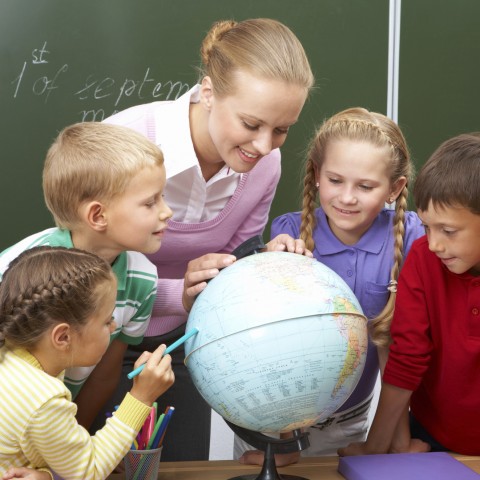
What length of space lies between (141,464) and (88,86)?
228 centimetres

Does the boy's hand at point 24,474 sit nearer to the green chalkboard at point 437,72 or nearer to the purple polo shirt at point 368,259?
the purple polo shirt at point 368,259

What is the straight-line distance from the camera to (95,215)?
1.81 m

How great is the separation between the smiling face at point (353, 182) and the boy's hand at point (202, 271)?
0.45 meters

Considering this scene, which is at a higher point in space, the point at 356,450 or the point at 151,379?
the point at 151,379

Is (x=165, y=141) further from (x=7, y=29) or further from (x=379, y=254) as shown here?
(x=7, y=29)

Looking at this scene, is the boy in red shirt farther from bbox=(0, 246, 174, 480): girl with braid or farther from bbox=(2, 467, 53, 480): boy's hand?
bbox=(2, 467, 53, 480): boy's hand

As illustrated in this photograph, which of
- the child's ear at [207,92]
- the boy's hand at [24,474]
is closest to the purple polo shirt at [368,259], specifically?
the child's ear at [207,92]

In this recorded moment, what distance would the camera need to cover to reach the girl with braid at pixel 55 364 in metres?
1.48

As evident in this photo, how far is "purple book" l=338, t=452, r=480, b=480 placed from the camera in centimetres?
173

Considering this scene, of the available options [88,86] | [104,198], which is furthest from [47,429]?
[88,86]

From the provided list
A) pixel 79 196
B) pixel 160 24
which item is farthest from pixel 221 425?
pixel 79 196

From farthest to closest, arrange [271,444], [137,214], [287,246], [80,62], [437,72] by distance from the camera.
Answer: [437,72], [80,62], [287,246], [137,214], [271,444]

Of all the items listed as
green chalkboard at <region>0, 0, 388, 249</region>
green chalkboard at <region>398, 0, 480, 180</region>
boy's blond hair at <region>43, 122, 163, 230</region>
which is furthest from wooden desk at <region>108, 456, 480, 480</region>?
green chalkboard at <region>398, 0, 480, 180</region>

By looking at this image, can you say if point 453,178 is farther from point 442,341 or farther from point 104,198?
point 104,198
